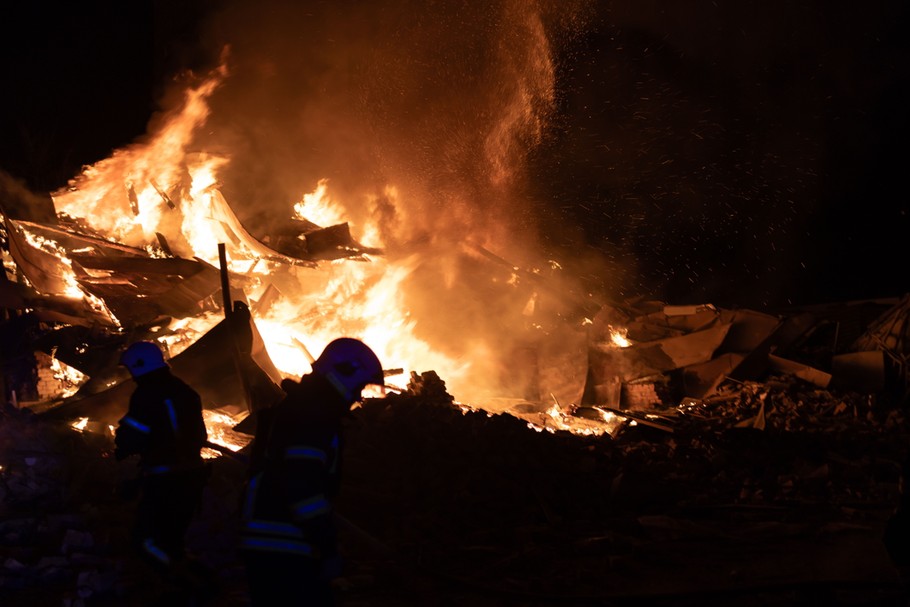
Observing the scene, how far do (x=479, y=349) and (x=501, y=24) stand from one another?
311 inches

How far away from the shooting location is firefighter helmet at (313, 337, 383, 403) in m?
3.08

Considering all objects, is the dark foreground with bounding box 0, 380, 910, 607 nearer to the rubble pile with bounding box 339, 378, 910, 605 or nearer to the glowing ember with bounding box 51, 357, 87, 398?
the rubble pile with bounding box 339, 378, 910, 605

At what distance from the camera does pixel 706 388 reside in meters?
12.2

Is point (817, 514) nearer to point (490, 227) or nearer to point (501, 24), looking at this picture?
point (490, 227)

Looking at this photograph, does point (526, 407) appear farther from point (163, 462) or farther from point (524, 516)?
point (163, 462)

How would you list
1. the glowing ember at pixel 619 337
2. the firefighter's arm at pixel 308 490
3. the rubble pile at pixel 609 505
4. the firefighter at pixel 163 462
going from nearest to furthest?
the firefighter's arm at pixel 308 490
the firefighter at pixel 163 462
the rubble pile at pixel 609 505
the glowing ember at pixel 619 337

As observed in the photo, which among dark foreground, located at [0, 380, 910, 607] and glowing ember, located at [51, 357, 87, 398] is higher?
glowing ember, located at [51, 357, 87, 398]

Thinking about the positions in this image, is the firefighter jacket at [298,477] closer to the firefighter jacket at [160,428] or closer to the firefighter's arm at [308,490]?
the firefighter's arm at [308,490]

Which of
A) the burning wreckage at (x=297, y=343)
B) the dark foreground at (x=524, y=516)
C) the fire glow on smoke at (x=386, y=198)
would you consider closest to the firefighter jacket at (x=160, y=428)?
the dark foreground at (x=524, y=516)

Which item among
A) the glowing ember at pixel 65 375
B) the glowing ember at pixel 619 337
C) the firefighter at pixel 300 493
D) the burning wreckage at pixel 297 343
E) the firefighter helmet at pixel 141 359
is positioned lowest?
the firefighter at pixel 300 493

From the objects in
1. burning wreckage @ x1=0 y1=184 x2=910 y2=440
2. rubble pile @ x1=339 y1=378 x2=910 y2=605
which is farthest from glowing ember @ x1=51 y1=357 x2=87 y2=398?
rubble pile @ x1=339 y1=378 x2=910 y2=605

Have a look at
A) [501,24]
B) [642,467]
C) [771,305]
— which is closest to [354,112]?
[501,24]

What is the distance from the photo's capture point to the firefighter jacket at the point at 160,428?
13.3 feet

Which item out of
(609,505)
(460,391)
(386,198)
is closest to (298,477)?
(609,505)
